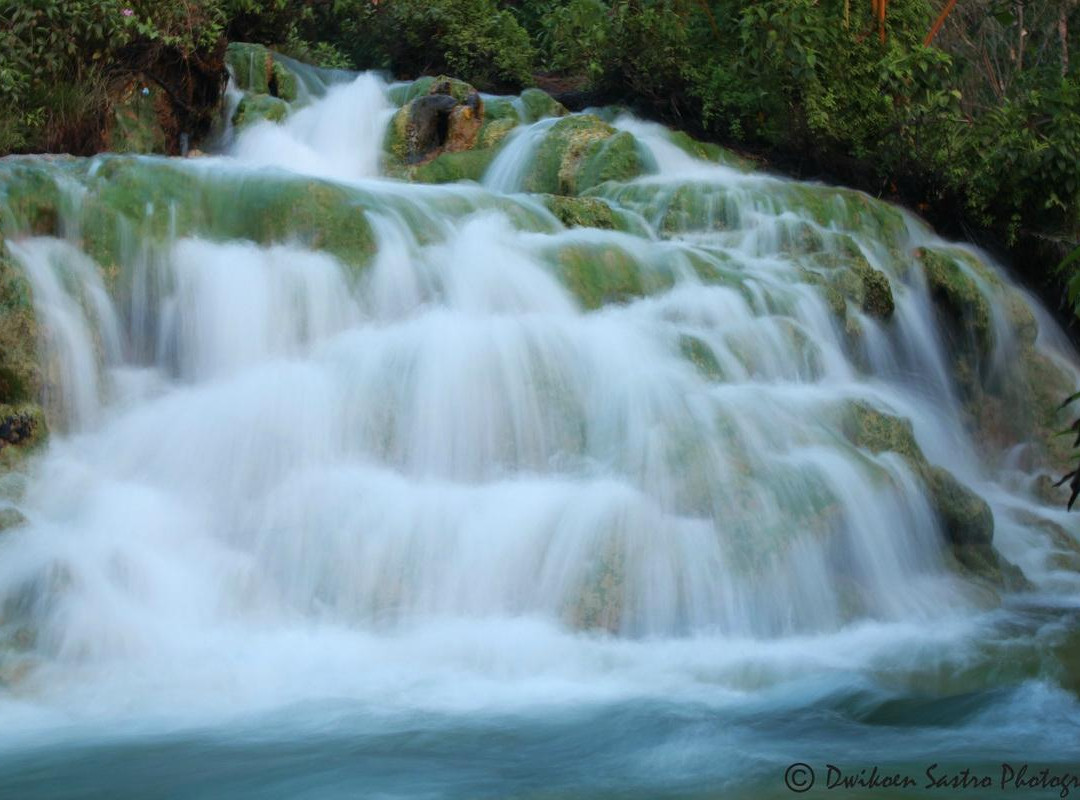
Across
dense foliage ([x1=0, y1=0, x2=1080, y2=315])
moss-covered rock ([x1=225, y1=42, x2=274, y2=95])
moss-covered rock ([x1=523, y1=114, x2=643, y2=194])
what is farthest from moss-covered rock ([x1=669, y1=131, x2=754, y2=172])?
moss-covered rock ([x1=225, y1=42, x2=274, y2=95])

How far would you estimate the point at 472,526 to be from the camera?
5445 millimetres

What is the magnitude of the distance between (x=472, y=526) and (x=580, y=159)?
17.5 ft

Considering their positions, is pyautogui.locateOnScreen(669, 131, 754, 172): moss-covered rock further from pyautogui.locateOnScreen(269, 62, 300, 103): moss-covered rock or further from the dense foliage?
pyautogui.locateOnScreen(269, 62, 300, 103): moss-covered rock

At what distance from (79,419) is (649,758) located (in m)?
3.40

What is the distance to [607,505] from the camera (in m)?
5.51

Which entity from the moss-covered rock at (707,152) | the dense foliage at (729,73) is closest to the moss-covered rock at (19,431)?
the dense foliage at (729,73)

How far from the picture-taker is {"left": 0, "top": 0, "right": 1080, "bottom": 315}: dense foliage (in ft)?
28.8

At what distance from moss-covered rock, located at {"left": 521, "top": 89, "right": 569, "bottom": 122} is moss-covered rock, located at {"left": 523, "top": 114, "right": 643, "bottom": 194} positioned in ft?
3.03

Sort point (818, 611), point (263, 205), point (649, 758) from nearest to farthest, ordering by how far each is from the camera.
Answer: point (649, 758)
point (818, 611)
point (263, 205)

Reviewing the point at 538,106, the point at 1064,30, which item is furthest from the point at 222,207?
the point at 1064,30

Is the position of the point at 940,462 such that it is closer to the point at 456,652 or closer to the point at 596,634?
the point at 596,634

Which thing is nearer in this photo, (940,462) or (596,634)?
(596,634)

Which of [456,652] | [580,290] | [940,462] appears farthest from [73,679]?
[940,462]

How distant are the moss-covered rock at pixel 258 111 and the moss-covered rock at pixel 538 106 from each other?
221 centimetres
